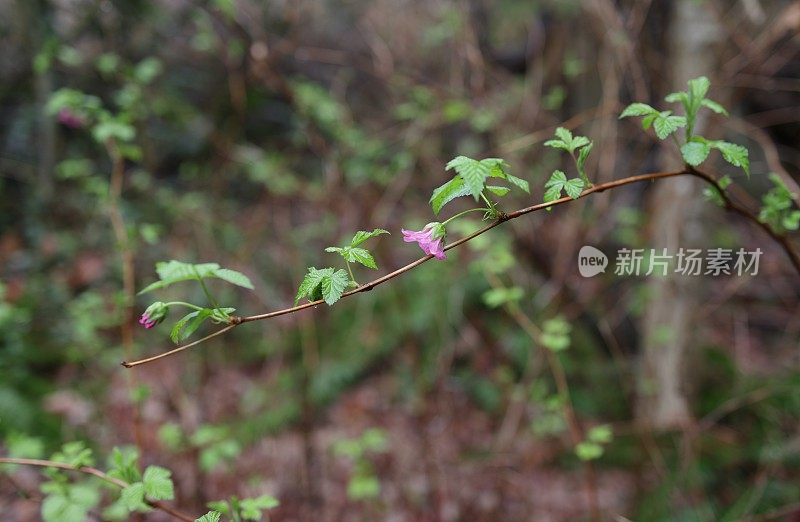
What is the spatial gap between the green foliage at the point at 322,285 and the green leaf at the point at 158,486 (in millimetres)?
484

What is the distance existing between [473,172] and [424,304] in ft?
10.2

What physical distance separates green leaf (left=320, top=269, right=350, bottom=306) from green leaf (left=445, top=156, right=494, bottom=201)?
0.76 ft

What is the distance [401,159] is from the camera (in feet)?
8.07

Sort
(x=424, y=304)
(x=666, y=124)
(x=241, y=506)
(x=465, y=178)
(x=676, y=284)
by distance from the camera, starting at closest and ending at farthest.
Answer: (x=465, y=178), (x=666, y=124), (x=241, y=506), (x=676, y=284), (x=424, y=304)

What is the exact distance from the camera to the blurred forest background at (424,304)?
2.42 meters

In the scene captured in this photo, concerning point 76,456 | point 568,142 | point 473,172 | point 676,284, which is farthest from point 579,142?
point 676,284

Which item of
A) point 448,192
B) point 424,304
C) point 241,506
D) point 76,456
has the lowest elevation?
point 241,506

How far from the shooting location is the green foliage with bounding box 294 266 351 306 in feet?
2.53

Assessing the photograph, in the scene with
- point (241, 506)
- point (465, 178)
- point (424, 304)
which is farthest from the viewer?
point (424, 304)

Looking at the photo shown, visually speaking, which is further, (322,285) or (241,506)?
(241,506)

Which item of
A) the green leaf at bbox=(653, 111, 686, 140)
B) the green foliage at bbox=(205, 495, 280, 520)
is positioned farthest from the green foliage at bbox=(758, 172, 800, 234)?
the green foliage at bbox=(205, 495, 280, 520)

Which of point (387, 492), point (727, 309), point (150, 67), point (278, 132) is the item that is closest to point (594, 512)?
point (387, 492)

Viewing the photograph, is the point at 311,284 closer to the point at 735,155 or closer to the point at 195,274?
the point at 195,274

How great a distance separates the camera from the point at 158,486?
0.98m
